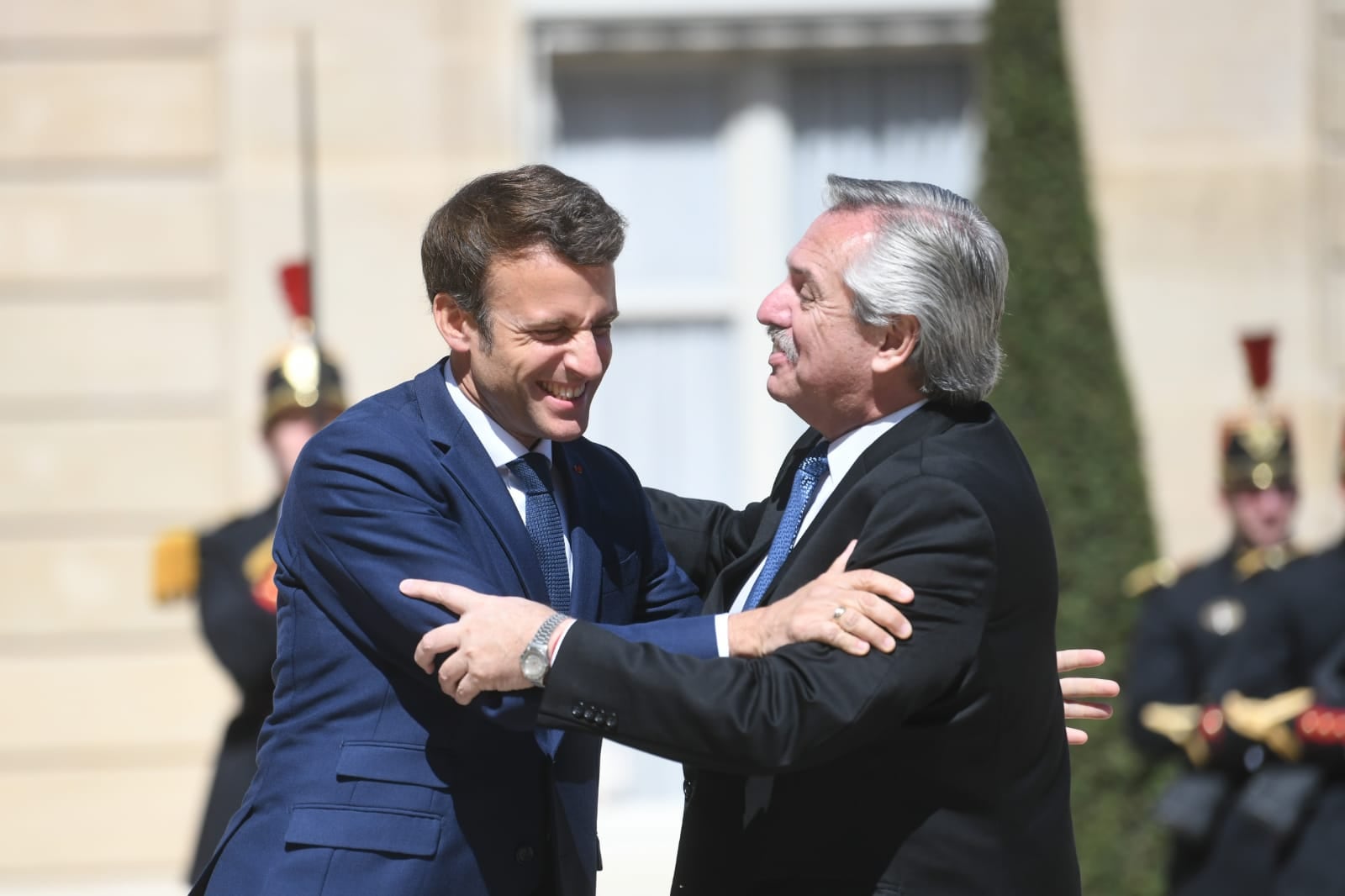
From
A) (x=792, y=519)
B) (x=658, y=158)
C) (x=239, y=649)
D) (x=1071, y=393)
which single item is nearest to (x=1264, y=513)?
(x=1071, y=393)

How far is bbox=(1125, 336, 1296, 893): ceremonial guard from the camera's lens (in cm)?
617

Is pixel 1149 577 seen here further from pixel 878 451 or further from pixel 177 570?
pixel 878 451

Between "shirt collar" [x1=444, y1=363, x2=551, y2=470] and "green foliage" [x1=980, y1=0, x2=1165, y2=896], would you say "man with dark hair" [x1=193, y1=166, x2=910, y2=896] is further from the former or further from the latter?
"green foliage" [x1=980, y1=0, x2=1165, y2=896]

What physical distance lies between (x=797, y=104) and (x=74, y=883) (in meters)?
4.32

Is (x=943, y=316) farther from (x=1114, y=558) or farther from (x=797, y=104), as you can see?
(x=797, y=104)

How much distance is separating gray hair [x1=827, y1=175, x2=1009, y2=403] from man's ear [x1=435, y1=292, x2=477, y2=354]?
0.64m

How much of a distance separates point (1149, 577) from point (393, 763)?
452 centimetres

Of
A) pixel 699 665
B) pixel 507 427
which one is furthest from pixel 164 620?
pixel 699 665

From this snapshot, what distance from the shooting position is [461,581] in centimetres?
285

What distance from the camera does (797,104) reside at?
7609 mm

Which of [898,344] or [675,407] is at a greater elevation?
[898,344]

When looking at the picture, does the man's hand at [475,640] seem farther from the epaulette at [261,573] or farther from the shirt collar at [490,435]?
the epaulette at [261,573]

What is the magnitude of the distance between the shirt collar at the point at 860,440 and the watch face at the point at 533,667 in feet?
2.04

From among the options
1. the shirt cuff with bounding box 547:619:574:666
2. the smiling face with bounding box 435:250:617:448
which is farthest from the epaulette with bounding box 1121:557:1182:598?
the shirt cuff with bounding box 547:619:574:666
